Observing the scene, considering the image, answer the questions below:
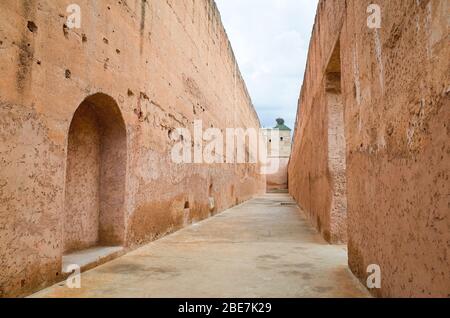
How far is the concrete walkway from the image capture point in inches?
112

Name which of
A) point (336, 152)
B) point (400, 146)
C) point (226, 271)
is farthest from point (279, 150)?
point (400, 146)

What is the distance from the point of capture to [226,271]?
3523 millimetres

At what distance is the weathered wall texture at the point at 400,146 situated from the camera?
5.47ft

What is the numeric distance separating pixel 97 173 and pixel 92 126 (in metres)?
0.58

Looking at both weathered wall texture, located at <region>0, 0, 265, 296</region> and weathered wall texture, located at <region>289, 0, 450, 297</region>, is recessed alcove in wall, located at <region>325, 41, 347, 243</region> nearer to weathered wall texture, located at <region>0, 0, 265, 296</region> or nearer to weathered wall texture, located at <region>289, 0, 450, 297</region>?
weathered wall texture, located at <region>289, 0, 450, 297</region>

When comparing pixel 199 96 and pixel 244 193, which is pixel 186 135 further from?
pixel 244 193

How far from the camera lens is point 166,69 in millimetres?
6074

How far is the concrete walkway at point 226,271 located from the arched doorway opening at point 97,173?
0.51 meters

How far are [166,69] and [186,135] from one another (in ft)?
5.06

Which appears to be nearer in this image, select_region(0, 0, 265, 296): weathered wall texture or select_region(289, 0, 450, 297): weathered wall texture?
select_region(289, 0, 450, 297): weathered wall texture

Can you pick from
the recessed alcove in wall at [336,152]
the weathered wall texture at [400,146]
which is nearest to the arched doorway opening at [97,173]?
the weathered wall texture at [400,146]

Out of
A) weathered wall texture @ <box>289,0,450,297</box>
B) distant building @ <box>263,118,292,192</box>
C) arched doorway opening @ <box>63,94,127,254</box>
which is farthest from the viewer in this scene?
distant building @ <box>263,118,292,192</box>

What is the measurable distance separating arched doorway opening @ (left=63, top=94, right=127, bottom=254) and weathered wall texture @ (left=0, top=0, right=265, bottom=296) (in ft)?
0.04

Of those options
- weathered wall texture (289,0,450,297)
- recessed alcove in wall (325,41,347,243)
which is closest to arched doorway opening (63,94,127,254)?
weathered wall texture (289,0,450,297)
